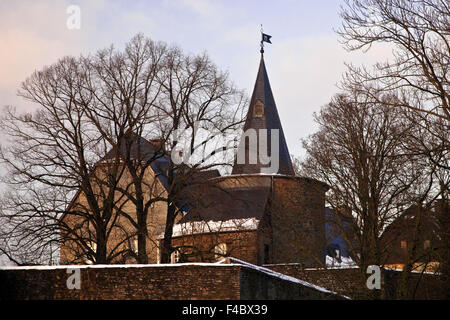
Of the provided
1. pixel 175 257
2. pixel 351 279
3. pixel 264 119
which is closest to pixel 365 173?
pixel 351 279

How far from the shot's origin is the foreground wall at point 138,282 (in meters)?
21.5

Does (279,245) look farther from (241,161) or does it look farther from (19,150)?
(19,150)

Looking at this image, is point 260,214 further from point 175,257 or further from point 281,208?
point 175,257

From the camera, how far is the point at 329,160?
1187 inches

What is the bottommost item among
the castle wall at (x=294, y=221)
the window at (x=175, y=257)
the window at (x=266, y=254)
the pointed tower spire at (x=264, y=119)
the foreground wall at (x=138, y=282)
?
the foreground wall at (x=138, y=282)

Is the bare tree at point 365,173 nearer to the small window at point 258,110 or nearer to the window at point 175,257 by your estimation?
the window at point 175,257

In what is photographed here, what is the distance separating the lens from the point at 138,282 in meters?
21.6

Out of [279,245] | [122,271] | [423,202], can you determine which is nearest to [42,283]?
[122,271]

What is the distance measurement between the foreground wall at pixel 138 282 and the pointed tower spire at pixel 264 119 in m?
22.5

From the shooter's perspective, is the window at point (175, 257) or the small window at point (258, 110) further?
the small window at point (258, 110)

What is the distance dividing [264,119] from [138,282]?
26047 mm

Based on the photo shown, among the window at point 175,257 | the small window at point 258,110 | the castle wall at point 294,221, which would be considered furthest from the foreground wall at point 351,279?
the small window at point 258,110
